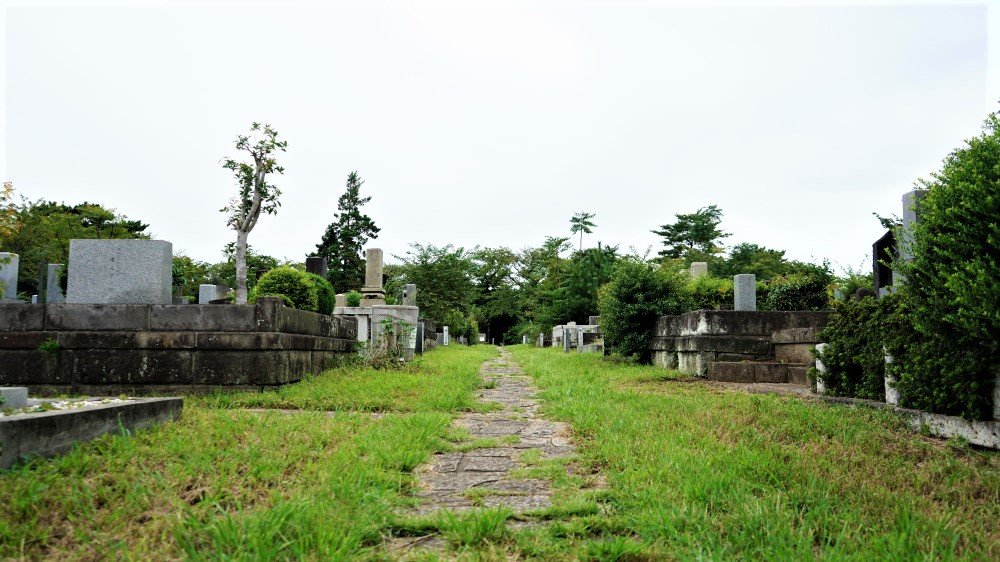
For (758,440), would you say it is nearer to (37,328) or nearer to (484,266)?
(37,328)

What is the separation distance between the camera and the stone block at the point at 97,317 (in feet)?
21.5

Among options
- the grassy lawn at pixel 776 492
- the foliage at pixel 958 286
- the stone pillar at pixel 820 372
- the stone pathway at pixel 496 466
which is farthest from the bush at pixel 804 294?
the stone pathway at pixel 496 466

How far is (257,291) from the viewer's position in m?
9.93

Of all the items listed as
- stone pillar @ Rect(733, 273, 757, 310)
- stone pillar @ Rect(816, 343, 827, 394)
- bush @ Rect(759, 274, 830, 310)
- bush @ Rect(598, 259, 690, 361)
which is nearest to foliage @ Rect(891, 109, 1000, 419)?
stone pillar @ Rect(816, 343, 827, 394)

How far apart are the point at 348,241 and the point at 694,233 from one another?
2646 cm

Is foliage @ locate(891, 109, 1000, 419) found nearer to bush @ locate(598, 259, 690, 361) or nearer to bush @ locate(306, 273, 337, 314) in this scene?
bush @ locate(598, 259, 690, 361)

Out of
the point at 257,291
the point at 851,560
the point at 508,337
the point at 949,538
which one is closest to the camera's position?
the point at 851,560

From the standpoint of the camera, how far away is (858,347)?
567 centimetres

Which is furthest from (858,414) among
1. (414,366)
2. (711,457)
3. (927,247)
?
(414,366)

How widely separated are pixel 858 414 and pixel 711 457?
2214mm

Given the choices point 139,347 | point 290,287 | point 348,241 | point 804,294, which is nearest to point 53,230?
point 348,241

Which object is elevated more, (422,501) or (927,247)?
(927,247)

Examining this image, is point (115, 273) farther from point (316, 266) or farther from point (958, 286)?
point (958, 286)

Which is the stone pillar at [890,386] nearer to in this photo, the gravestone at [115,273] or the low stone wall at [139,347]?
the low stone wall at [139,347]
